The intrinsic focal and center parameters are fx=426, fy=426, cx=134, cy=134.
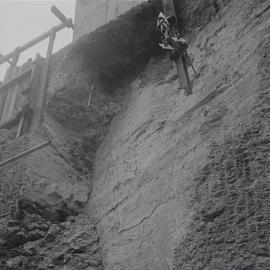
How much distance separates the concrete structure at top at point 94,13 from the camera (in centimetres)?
818

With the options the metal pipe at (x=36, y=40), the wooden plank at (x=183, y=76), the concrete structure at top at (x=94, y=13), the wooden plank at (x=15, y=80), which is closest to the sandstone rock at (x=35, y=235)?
the wooden plank at (x=183, y=76)

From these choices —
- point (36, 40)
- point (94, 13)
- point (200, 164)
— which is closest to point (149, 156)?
point (200, 164)

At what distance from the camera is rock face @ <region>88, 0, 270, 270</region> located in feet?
12.4

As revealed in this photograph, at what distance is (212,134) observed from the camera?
4.62m

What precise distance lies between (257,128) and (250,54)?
114 cm

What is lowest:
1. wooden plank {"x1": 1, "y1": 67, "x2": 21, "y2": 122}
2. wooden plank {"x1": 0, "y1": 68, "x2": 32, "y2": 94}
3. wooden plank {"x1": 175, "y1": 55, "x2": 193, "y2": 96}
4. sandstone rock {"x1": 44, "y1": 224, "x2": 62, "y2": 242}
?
sandstone rock {"x1": 44, "y1": 224, "x2": 62, "y2": 242}

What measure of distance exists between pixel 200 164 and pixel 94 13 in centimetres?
522

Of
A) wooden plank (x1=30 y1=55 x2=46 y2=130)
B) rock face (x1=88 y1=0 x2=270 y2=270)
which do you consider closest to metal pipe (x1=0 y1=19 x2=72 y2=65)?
wooden plank (x1=30 y1=55 x2=46 y2=130)

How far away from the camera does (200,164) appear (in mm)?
4477

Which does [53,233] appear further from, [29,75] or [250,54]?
[29,75]

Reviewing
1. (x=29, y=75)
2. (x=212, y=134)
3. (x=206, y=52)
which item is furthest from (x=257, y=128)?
(x=29, y=75)

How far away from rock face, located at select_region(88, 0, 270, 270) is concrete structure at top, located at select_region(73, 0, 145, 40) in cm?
224

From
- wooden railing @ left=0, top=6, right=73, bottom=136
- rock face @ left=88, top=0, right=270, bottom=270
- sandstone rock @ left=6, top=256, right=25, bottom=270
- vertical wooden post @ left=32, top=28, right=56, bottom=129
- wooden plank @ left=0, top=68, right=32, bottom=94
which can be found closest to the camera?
rock face @ left=88, top=0, right=270, bottom=270

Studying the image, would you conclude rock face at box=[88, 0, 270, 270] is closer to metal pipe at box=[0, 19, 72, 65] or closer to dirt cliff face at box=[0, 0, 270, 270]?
dirt cliff face at box=[0, 0, 270, 270]
